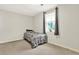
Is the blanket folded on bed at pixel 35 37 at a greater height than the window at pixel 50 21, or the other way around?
the window at pixel 50 21

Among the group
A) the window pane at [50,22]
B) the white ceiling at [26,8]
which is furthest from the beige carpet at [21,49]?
the white ceiling at [26,8]

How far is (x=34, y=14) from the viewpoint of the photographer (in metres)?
1.68

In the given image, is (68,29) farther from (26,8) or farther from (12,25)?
(12,25)

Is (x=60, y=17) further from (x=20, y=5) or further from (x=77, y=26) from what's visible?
(x=20, y=5)

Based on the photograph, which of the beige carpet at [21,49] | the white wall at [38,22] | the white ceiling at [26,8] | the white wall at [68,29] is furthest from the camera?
the white wall at [68,29]

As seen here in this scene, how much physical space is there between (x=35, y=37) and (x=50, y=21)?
1.49 ft

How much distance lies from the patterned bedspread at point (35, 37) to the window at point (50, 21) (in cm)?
18

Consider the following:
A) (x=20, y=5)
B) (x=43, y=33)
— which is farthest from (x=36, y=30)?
(x=20, y=5)

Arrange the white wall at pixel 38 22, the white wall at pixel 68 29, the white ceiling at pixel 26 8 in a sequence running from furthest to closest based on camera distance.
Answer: the white wall at pixel 68 29, the white wall at pixel 38 22, the white ceiling at pixel 26 8

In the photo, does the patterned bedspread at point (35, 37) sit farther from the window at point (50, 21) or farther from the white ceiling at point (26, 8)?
the white ceiling at point (26, 8)

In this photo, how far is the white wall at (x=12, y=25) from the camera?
155 centimetres

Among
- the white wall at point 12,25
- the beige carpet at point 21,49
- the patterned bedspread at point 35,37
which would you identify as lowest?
the beige carpet at point 21,49

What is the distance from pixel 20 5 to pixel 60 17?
0.93m
